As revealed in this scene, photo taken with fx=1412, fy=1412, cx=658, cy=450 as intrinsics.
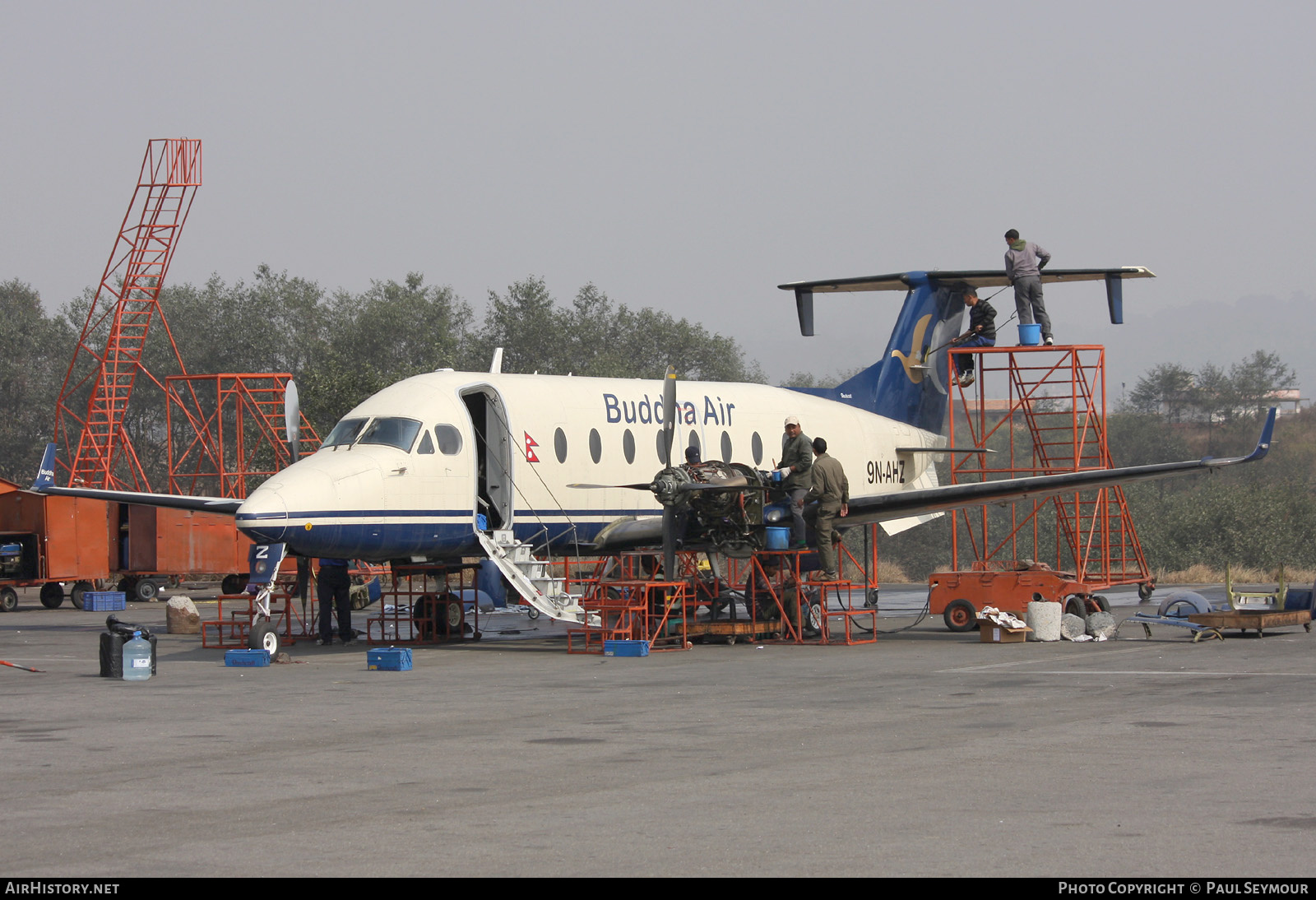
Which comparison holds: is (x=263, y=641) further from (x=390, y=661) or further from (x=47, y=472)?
(x=47, y=472)

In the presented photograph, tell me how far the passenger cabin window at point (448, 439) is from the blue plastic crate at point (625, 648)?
12.8ft

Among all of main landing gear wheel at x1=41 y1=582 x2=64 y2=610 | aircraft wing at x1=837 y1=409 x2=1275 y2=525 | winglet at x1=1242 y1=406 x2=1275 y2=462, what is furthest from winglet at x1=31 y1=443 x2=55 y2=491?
winglet at x1=1242 y1=406 x2=1275 y2=462

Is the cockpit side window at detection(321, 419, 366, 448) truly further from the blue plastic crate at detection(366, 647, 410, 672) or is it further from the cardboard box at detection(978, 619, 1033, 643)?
the cardboard box at detection(978, 619, 1033, 643)

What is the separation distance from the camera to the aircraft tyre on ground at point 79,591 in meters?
37.5

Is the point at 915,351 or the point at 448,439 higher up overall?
the point at 915,351

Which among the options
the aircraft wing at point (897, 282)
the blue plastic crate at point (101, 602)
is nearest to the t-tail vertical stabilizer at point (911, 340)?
the aircraft wing at point (897, 282)

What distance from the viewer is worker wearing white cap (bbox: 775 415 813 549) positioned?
21.5 metres

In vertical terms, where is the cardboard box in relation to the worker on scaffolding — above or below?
below

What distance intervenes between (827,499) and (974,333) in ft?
29.6

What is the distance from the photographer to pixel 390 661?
1817cm

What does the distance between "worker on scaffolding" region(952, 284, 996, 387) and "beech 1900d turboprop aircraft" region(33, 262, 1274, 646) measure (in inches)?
69.8

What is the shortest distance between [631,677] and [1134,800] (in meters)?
8.87

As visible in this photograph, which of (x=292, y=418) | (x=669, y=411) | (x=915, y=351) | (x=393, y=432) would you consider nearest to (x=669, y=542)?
(x=669, y=411)
